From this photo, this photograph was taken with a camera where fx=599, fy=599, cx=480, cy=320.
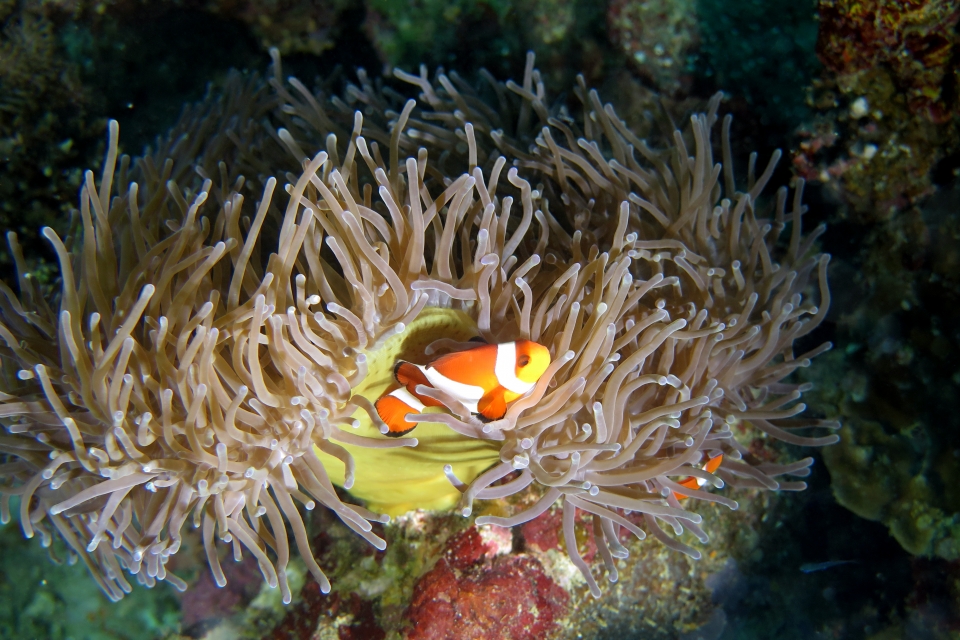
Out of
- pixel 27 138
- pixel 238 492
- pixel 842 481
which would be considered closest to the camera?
pixel 238 492

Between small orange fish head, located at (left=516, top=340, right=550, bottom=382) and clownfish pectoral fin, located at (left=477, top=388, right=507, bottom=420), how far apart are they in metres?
0.09

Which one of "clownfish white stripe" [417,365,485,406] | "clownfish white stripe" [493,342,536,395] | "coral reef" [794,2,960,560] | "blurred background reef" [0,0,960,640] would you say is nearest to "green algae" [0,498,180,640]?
"blurred background reef" [0,0,960,640]

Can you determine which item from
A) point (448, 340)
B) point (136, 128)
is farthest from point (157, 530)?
point (136, 128)

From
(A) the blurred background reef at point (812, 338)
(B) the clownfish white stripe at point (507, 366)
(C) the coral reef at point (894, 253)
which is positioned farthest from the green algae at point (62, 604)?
(C) the coral reef at point (894, 253)

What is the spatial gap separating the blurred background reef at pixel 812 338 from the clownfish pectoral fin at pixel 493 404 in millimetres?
828

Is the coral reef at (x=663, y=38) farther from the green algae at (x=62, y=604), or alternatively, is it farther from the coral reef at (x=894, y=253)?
the green algae at (x=62, y=604)

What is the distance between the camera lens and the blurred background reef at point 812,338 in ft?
8.09

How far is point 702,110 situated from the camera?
10.1 ft

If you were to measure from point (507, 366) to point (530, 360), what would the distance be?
0.23ft

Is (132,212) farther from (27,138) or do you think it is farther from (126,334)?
(27,138)

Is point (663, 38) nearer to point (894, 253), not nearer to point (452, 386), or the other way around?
point (894, 253)

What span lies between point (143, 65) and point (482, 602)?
4.17m

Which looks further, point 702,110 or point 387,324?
point 702,110

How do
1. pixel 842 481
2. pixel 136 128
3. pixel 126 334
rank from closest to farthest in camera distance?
1. pixel 126 334
2. pixel 842 481
3. pixel 136 128
